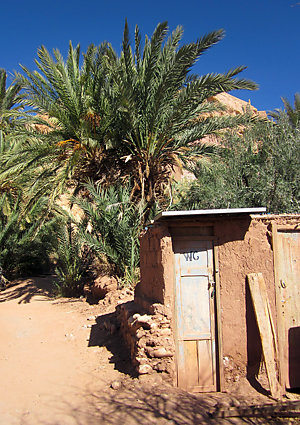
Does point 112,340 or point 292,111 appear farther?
point 292,111

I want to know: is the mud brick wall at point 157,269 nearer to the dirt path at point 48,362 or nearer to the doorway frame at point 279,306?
the dirt path at point 48,362

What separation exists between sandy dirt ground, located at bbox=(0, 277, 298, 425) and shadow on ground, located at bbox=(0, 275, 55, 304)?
82.4 inches

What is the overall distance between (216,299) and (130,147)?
5798mm

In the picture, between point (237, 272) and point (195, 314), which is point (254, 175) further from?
point (195, 314)

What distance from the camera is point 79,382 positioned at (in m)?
5.32

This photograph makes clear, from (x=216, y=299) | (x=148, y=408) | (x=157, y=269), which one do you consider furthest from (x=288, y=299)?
(x=148, y=408)

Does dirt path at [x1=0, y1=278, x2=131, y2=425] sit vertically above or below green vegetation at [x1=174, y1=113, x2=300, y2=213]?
below

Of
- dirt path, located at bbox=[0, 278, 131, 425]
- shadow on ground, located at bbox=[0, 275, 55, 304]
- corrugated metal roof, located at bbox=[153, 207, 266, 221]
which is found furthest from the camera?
shadow on ground, located at bbox=[0, 275, 55, 304]

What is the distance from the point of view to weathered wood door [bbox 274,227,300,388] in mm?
5043

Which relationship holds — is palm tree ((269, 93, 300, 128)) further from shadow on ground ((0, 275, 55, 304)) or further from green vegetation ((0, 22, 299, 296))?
shadow on ground ((0, 275, 55, 304))

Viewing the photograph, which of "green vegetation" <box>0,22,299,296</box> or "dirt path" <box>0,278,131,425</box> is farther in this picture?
"green vegetation" <box>0,22,299,296</box>

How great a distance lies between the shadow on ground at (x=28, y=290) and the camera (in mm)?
10936

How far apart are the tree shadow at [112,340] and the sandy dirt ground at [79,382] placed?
19mm

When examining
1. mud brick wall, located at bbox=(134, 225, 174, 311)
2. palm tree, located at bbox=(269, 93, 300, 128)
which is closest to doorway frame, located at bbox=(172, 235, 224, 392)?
mud brick wall, located at bbox=(134, 225, 174, 311)
